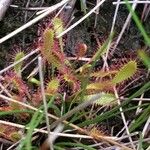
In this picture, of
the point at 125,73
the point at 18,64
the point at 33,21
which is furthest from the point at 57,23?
the point at 125,73

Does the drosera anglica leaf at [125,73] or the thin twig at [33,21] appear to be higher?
the thin twig at [33,21]

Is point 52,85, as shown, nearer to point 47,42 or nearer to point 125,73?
point 47,42

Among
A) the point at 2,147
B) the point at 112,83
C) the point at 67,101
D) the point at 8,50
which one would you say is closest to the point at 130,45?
the point at 112,83

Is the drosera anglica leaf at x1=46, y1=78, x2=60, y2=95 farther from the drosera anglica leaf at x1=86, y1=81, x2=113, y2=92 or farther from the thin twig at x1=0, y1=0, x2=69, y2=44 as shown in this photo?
the thin twig at x1=0, y1=0, x2=69, y2=44

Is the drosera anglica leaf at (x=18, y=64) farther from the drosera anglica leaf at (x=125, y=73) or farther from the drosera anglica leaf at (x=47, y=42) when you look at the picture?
the drosera anglica leaf at (x=125, y=73)

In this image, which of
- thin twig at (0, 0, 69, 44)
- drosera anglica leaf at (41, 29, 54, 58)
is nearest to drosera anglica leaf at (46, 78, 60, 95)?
drosera anglica leaf at (41, 29, 54, 58)

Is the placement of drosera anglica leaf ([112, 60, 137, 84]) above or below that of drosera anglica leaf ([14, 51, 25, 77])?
below

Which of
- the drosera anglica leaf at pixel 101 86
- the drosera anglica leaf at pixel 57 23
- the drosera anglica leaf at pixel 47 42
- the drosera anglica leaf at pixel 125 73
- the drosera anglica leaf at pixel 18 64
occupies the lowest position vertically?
the drosera anglica leaf at pixel 101 86

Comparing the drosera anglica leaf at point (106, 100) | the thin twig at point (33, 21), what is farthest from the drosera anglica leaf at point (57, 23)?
the drosera anglica leaf at point (106, 100)

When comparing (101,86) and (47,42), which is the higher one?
(47,42)

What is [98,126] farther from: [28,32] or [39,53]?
[28,32]

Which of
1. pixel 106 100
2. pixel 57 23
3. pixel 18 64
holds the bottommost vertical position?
pixel 106 100

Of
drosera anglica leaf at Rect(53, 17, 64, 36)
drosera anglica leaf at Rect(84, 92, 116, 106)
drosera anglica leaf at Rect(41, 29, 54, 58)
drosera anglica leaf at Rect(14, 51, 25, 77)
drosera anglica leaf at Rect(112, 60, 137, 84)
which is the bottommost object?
drosera anglica leaf at Rect(84, 92, 116, 106)
